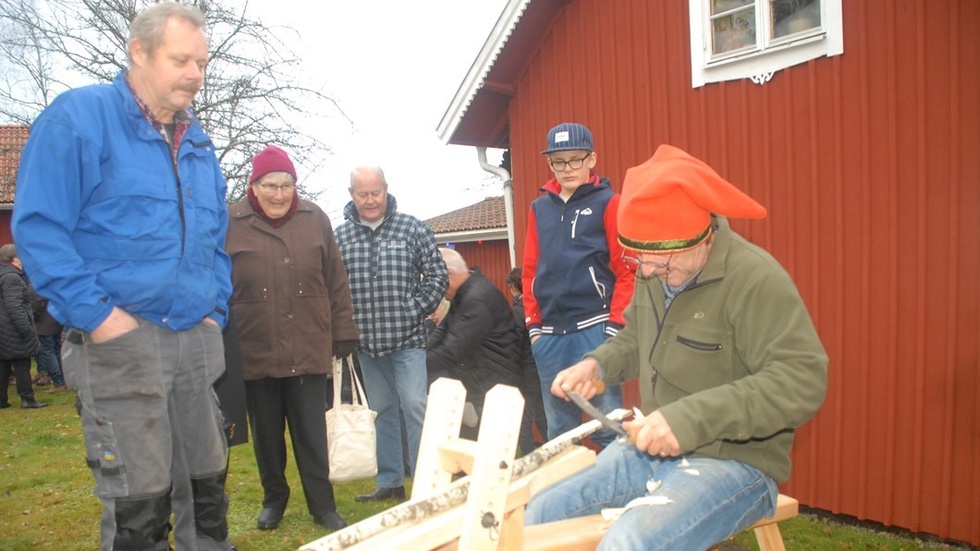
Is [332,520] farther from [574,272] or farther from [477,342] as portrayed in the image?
[574,272]

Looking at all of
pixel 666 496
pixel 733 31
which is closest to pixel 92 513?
pixel 666 496

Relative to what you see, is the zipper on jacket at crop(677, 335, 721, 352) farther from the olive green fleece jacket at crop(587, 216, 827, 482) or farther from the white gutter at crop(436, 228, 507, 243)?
the white gutter at crop(436, 228, 507, 243)

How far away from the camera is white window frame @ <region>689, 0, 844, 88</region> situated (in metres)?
5.03

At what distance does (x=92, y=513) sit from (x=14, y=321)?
18.6 ft

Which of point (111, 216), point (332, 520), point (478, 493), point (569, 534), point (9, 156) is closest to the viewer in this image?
point (478, 493)

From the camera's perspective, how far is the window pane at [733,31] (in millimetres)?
5617

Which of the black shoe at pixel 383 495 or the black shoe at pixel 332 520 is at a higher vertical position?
the black shoe at pixel 332 520

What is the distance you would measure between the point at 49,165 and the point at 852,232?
15.3 feet

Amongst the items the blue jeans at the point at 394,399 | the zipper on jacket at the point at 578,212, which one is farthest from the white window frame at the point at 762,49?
the blue jeans at the point at 394,399

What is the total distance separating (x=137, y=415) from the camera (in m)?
2.72

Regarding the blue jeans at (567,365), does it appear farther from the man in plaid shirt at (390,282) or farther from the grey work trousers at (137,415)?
the grey work trousers at (137,415)

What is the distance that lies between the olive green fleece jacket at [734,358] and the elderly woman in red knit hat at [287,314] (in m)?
2.20

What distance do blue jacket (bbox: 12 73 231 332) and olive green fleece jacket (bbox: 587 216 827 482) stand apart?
1.77 m

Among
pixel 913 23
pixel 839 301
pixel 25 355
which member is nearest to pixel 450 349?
pixel 839 301
